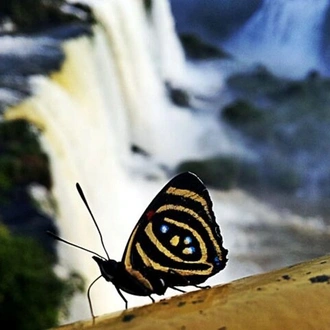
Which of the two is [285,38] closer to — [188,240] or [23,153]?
[23,153]

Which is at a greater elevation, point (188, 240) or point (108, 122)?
point (108, 122)

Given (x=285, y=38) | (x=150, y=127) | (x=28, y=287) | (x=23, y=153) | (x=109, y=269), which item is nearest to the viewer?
(x=109, y=269)

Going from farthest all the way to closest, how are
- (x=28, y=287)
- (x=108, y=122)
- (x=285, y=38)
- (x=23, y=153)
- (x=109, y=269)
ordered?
(x=285, y=38), (x=108, y=122), (x=23, y=153), (x=28, y=287), (x=109, y=269)

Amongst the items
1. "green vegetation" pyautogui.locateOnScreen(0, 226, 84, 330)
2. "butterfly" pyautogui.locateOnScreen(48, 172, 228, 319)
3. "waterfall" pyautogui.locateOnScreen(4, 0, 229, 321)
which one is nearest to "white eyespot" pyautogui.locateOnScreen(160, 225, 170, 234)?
"butterfly" pyautogui.locateOnScreen(48, 172, 228, 319)

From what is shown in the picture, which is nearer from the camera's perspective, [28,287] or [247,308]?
[247,308]

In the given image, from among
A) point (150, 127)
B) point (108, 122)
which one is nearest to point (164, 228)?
point (108, 122)

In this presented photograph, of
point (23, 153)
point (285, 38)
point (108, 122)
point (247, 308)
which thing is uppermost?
point (285, 38)

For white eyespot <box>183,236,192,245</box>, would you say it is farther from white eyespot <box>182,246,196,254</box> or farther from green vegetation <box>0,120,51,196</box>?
green vegetation <box>0,120,51,196</box>
